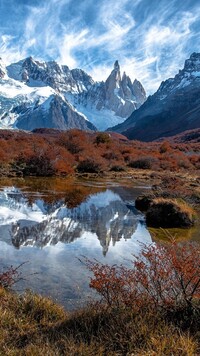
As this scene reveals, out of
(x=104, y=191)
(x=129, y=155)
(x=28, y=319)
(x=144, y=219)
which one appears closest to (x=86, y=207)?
(x=144, y=219)

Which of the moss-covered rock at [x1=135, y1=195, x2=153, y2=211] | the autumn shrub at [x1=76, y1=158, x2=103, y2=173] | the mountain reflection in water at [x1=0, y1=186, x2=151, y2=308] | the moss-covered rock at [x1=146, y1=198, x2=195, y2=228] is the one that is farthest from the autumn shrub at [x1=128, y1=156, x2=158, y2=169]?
the moss-covered rock at [x1=146, y1=198, x2=195, y2=228]

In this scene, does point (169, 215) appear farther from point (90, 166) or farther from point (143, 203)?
point (90, 166)

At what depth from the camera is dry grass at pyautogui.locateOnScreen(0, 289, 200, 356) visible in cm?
583

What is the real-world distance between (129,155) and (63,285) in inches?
2397

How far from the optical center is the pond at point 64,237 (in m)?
10.5

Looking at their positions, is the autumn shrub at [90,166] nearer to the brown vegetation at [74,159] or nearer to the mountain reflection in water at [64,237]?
the brown vegetation at [74,159]

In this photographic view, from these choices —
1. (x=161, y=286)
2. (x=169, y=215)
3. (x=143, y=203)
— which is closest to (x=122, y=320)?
(x=161, y=286)

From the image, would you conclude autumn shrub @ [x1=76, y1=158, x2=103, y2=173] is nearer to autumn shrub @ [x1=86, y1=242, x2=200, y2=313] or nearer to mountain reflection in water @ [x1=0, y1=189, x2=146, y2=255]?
mountain reflection in water @ [x1=0, y1=189, x2=146, y2=255]

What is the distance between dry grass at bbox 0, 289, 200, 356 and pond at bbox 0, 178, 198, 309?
1.63 m

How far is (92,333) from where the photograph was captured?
21.1 ft

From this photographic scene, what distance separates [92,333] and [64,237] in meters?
9.27

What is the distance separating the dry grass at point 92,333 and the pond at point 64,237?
1.63 m

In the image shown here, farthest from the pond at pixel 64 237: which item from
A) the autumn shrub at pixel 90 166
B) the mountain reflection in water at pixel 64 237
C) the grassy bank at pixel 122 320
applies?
the autumn shrub at pixel 90 166

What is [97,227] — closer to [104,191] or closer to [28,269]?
[28,269]
